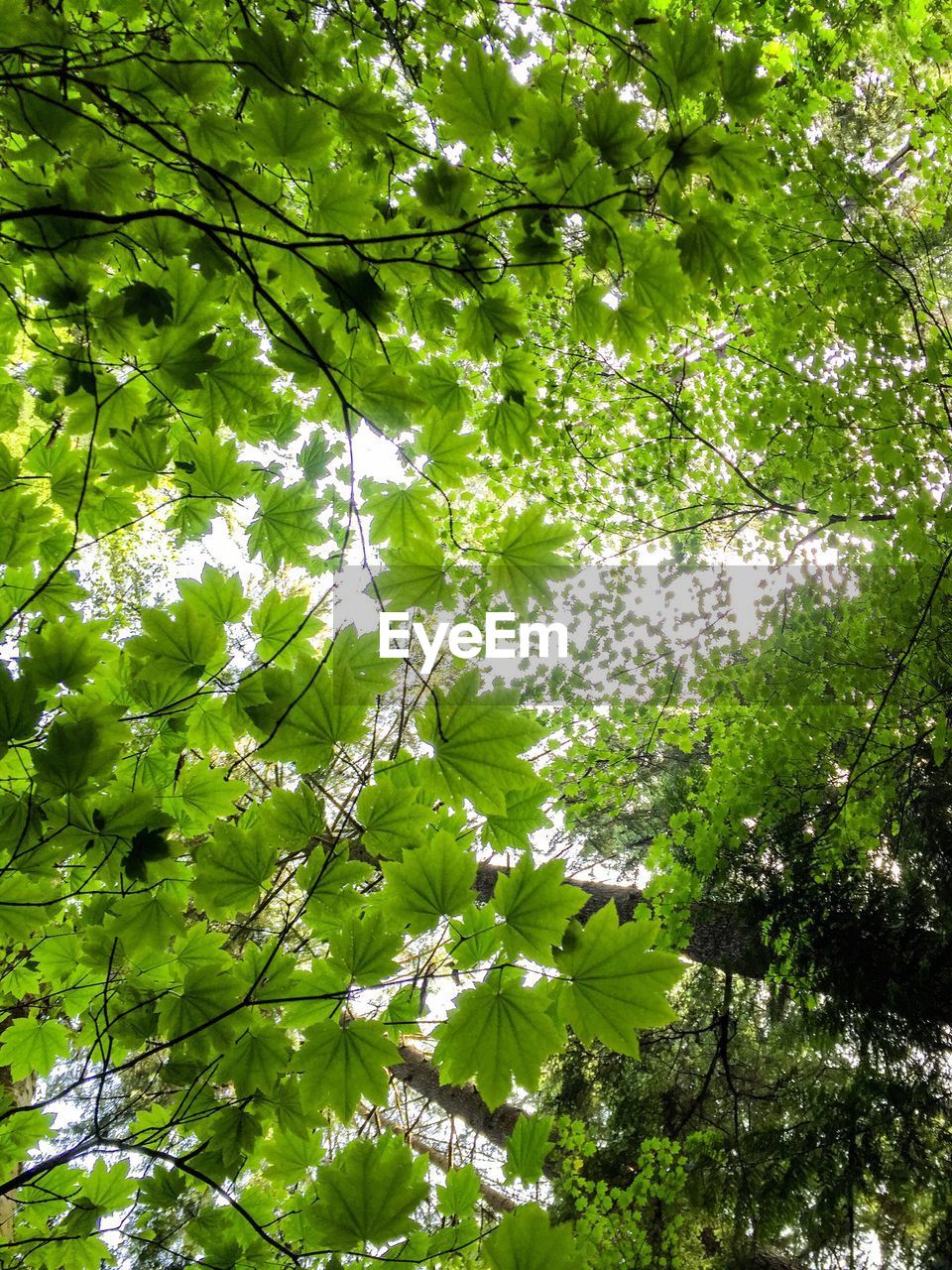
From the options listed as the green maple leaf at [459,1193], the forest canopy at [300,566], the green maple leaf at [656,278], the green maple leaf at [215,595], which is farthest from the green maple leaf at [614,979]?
the green maple leaf at [656,278]

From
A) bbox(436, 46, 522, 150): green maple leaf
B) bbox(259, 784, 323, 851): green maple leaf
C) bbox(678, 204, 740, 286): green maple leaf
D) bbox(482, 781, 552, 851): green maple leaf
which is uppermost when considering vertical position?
bbox(436, 46, 522, 150): green maple leaf

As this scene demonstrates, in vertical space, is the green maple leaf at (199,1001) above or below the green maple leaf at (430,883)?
below

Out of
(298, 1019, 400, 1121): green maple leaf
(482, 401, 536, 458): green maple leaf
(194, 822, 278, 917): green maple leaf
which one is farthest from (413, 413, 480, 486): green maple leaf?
(298, 1019, 400, 1121): green maple leaf

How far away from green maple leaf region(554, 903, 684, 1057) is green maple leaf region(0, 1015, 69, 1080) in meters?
1.03

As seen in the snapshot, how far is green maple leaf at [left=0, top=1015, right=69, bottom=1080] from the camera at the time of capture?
1.15 meters

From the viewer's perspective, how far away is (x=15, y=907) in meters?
0.87

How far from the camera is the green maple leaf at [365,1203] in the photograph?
71cm

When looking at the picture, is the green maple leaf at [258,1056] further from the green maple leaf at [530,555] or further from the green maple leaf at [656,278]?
the green maple leaf at [656,278]

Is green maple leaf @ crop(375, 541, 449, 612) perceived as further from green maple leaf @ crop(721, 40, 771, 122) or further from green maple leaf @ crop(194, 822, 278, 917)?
green maple leaf @ crop(721, 40, 771, 122)

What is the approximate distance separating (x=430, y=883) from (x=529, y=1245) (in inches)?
13.5

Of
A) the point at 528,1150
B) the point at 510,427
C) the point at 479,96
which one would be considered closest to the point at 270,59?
the point at 479,96

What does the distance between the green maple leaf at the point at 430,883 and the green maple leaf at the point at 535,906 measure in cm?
5

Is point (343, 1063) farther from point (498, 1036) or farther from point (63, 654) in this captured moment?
point (63, 654)

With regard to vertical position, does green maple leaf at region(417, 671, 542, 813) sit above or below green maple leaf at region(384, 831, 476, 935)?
above
